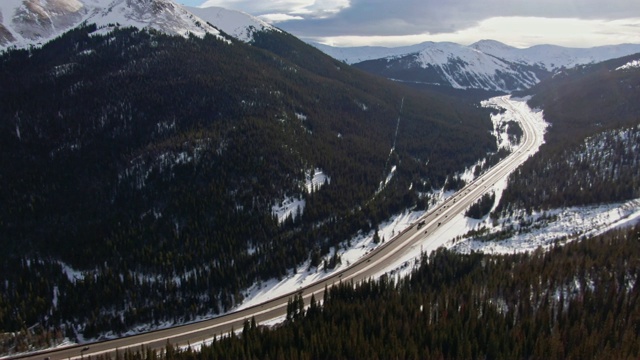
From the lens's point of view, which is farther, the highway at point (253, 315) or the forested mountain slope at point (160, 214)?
the forested mountain slope at point (160, 214)

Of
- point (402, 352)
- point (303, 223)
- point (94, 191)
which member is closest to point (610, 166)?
point (303, 223)

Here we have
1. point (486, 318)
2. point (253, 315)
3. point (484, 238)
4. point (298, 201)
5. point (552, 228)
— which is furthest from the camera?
point (298, 201)

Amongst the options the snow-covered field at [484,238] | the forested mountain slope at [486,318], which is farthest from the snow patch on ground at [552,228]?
the forested mountain slope at [486,318]

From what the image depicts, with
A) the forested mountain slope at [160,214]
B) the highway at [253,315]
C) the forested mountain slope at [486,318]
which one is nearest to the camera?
the forested mountain slope at [486,318]

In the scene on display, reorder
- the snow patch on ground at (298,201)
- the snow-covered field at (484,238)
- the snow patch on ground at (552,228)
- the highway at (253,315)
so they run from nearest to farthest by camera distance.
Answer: the highway at (253,315) → the snow-covered field at (484,238) → the snow patch on ground at (552,228) → the snow patch on ground at (298,201)

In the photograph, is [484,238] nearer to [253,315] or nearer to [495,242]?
[495,242]

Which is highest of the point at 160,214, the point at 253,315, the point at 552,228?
the point at 160,214

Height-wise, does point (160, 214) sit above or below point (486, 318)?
above

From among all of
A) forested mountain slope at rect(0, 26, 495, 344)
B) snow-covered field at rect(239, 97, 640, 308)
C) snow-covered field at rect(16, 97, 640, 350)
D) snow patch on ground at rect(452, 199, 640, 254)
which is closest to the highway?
snow-covered field at rect(16, 97, 640, 350)

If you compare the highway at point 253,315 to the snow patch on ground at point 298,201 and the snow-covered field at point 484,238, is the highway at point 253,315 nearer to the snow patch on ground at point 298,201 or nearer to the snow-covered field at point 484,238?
the snow-covered field at point 484,238

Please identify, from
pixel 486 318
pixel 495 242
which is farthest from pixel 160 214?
pixel 486 318

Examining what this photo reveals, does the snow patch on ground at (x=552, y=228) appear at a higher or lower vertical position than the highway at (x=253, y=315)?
higher

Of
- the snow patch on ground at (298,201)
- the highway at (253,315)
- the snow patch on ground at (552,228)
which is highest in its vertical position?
the snow patch on ground at (298,201)
